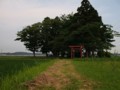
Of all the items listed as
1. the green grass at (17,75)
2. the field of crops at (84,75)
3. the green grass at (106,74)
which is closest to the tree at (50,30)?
the green grass at (17,75)

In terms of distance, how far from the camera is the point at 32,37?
70.9 m

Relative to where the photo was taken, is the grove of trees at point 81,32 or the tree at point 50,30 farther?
the tree at point 50,30

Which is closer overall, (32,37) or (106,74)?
(106,74)

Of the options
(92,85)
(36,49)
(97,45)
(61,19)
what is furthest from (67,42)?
(92,85)

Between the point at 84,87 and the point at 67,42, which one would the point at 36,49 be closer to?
the point at 67,42

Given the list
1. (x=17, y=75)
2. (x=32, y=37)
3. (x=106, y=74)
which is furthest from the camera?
(x=32, y=37)

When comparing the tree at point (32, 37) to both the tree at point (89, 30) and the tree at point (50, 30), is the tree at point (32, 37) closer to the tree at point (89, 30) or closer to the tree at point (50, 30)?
the tree at point (50, 30)

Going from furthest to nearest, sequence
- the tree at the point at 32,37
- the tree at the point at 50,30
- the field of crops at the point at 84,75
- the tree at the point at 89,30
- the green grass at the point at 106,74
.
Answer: the tree at the point at 32,37, the tree at the point at 50,30, the tree at the point at 89,30, the green grass at the point at 106,74, the field of crops at the point at 84,75

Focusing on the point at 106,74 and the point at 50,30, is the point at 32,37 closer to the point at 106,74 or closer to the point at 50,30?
the point at 50,30

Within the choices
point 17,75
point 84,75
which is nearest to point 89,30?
point 84,75

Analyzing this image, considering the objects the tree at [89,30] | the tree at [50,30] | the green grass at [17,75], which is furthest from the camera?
the tree at [50,30]

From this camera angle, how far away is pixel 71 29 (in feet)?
189

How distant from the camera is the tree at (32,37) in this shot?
230 feet

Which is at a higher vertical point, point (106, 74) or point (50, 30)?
point (50, 30)
